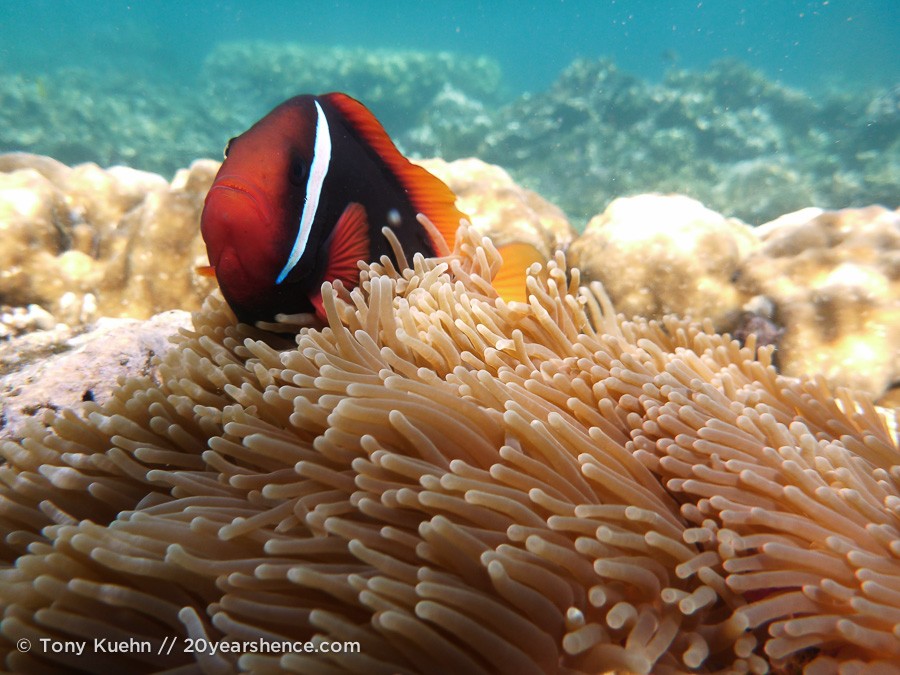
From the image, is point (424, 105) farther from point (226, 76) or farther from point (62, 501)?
point (62, 501)

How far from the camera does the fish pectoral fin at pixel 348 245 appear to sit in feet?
4.53

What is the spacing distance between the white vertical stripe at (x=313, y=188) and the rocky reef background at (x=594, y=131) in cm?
811

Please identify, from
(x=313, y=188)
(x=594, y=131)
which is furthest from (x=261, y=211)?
(x=594, y=131)

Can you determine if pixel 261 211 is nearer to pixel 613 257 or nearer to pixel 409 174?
pixel 409 174

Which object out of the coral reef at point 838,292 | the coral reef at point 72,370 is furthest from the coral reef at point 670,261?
the coral reef at point 72,370

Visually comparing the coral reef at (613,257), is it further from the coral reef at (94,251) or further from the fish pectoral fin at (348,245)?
the fish pectoral fin at (348,245)

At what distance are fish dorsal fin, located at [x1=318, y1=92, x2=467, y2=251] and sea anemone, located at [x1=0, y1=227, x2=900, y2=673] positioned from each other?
1.91ft

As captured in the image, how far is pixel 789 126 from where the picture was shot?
40.8 ft

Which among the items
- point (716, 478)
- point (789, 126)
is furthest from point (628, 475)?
point (789, 126)

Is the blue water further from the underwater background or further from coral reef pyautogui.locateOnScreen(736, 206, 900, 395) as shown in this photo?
coral reef pyautogui.locateOnScreen(736, 206, 900, 395)

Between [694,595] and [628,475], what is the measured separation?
0.24m

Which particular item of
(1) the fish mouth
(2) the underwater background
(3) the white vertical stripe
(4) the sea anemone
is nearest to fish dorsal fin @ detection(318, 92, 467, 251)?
(3) the white vertical stripe

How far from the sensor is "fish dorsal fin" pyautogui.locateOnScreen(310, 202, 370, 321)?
4.50ft

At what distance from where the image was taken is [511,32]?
52.9 meters
